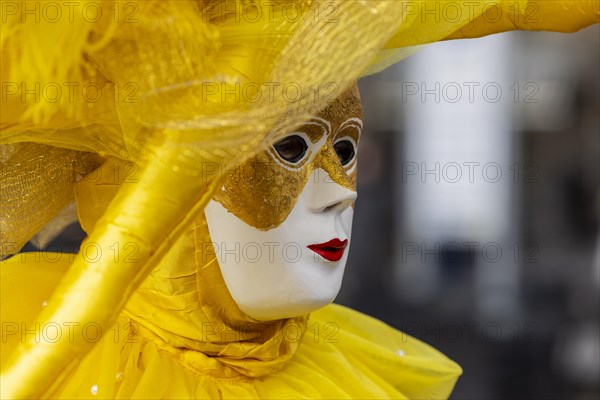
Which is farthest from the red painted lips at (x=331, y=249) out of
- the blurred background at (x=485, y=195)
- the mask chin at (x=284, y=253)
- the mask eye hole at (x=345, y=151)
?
the blurred background at (x=485, y=195)

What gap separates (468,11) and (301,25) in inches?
8.3

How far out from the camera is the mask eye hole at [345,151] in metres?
1.31

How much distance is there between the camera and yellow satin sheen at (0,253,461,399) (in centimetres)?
122

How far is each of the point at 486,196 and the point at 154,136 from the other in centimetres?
539

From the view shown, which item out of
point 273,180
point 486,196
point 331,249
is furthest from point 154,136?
point 486,196

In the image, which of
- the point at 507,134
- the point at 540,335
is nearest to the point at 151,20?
the point at 540,335

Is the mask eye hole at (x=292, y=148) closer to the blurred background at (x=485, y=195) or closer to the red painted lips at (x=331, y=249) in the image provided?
the red painted lips at (x=331, y=249)

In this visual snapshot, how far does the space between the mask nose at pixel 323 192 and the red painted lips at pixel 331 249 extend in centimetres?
4

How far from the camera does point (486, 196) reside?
6180mm

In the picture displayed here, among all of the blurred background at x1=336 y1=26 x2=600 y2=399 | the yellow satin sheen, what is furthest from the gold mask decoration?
the blurred background at x1=336 y1=26 x2=600 y2=399

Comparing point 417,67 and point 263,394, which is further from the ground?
point 417,67

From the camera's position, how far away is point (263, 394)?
4.29 ft

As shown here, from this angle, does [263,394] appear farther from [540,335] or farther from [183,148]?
[540,335]

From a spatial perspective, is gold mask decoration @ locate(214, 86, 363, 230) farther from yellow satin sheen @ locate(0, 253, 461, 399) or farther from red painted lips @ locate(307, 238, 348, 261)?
yellow satin sheen @ locate(0, 253, 461, 399)
